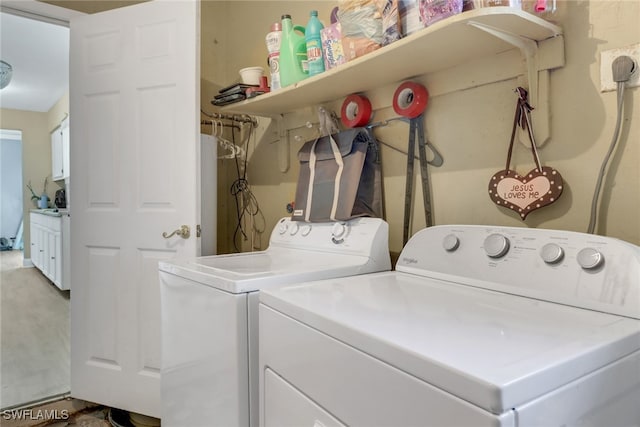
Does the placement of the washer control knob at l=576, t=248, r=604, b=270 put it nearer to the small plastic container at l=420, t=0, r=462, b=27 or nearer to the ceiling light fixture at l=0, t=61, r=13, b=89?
the small plastic container at l=420, t=0, r=462, b=27

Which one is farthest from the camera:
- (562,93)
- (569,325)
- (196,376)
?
(196,376)

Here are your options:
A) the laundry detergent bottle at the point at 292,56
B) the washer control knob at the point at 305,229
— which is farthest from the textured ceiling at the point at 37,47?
the washer control knob at the point at 305,229

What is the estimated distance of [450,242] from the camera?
115 cm

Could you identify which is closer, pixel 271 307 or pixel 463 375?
pixel 463 375

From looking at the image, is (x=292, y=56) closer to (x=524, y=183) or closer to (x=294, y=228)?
(x=294, y=228)

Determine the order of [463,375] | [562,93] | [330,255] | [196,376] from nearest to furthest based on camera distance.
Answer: [463,375] < [562,93] < [196,376] < [330,255]

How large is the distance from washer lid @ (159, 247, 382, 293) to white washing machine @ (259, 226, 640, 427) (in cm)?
9

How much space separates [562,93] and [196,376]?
1373 mm

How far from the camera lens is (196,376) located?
4.19ft

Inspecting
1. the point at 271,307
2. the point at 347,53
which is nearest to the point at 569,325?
the point at 271,307

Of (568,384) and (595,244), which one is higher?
(595,244)

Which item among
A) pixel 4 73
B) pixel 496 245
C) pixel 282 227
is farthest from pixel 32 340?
pixel 496 245

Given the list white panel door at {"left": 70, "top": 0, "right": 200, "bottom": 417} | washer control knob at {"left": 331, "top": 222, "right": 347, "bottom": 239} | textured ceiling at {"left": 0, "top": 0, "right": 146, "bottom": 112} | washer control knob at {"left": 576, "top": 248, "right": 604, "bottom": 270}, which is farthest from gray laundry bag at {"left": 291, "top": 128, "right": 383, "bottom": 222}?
textured ceiling at {"left": 0, "top": 0, "right": 146, "bottom": 112}

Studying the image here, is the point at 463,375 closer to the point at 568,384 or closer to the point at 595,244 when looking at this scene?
the point at 568,384
